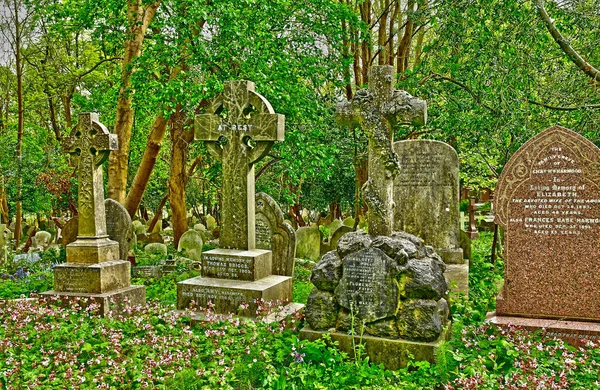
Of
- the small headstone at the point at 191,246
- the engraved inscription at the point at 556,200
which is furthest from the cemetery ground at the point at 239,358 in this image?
the small headstone at the point at 191,246

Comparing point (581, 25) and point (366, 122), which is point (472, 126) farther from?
point (366, 122)

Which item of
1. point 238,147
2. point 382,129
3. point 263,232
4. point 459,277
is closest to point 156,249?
point 263,232

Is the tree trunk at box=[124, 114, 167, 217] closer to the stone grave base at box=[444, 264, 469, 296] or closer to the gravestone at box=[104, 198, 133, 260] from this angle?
the gravestone at box=[104, 198, 133, 260]

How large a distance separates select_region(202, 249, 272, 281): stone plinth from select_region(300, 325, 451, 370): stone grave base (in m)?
1.88

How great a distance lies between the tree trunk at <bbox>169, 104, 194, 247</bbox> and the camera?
563 inches

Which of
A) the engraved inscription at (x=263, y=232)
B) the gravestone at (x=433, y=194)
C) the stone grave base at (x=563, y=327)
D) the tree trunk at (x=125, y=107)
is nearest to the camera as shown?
the stone grave base at (x=563, y=327)

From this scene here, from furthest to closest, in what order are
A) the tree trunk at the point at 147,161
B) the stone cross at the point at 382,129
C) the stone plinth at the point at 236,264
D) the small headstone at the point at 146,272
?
1. the tree trunk at the point at 147,161
2. the small headstone at the point at 146,272
3. the stone plinth at the point at 236,264
4. the stone cross at the point at 382,129

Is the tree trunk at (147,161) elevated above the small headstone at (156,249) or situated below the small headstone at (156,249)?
above

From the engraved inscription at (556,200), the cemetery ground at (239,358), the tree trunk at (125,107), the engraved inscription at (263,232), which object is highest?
the tree trunk at (125,107)

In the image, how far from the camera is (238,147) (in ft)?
24.0

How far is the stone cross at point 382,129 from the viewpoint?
5.86 meters

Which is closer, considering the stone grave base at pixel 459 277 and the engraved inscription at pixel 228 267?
the engraved inscription at pixel 228 267

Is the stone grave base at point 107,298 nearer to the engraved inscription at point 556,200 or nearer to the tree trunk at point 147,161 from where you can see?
the engraved inscription at point 556,200

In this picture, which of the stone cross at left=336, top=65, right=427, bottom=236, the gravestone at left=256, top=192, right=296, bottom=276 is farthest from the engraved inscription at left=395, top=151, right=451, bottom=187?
the stone cross at left=336, top=65, right=427, bottom=236
